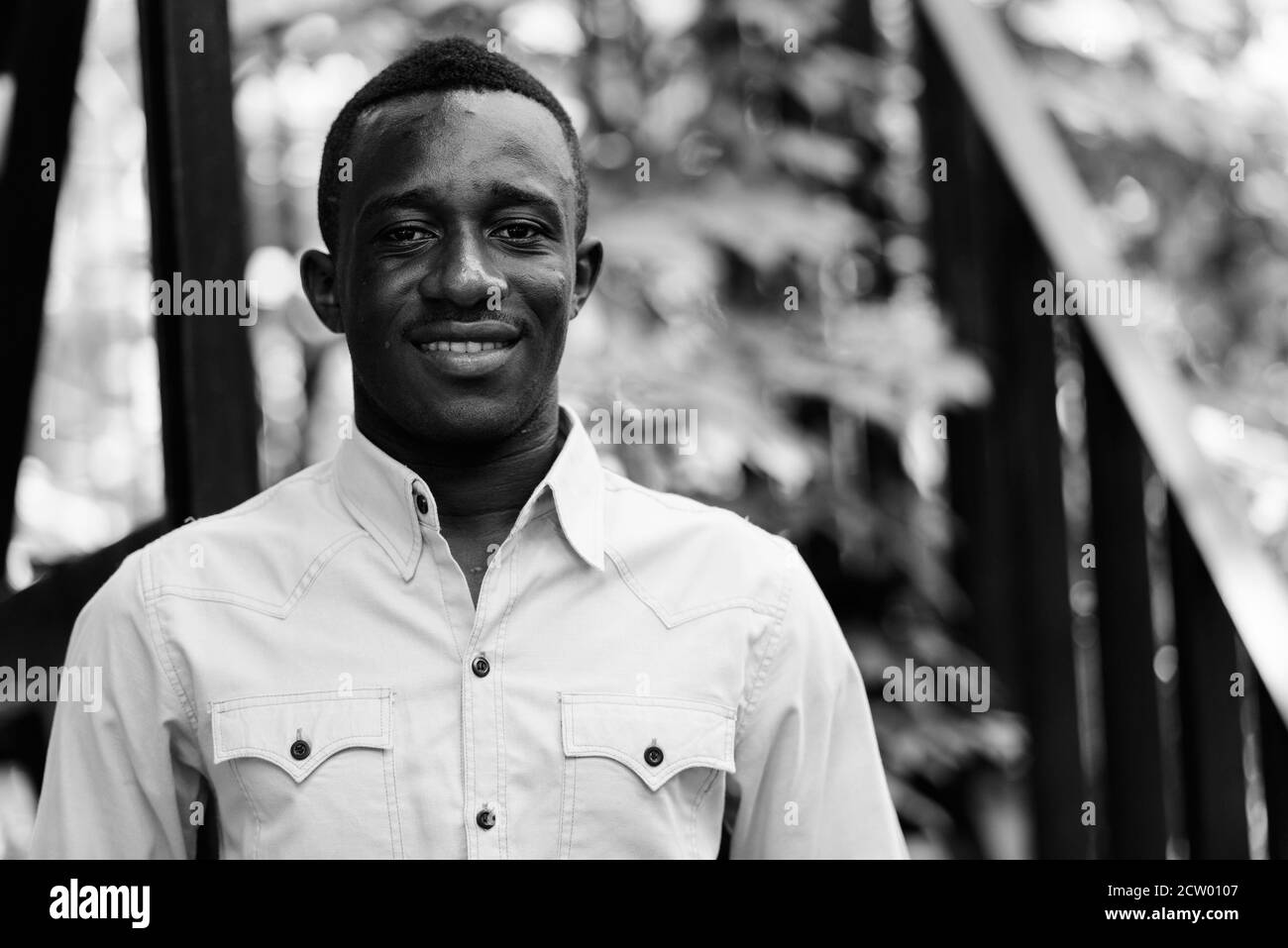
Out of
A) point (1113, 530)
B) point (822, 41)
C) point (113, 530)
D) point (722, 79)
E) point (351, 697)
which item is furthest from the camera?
point (822, 41)

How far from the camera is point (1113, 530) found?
2295 mm

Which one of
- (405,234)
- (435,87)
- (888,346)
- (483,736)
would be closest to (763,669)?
(483,736)

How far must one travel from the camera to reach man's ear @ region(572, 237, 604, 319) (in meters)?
1.57

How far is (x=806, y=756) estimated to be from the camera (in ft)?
4.87

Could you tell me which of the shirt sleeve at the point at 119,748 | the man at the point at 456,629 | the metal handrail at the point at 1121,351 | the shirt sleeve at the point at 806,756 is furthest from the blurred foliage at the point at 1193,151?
the shirt sleeve at the point at 119,748

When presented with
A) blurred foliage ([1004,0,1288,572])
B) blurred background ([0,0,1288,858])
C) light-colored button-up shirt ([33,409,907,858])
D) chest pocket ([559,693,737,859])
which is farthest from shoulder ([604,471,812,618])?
blurred foliage ([1004,0,1288,572])

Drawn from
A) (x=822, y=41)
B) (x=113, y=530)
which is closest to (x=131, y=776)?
(x=113, y=530)

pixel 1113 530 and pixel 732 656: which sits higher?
pixel 1113 530

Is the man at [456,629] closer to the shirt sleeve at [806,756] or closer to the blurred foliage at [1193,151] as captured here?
the shirt sleeve at [806,756]

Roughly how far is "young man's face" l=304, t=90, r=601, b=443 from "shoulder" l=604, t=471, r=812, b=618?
0.16 m

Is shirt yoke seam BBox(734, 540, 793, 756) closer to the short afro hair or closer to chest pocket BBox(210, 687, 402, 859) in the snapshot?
chest pocket BBox(210, 687, 402, 859)

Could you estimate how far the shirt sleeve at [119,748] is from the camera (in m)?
1.40
